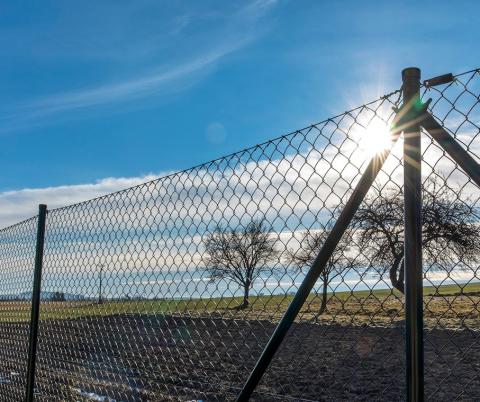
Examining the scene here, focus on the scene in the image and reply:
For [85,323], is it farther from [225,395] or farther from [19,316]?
[225,395]

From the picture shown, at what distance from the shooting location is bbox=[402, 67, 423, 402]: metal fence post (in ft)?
5.44

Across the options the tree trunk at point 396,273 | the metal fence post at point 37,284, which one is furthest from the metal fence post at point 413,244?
the metal fence post at point 37,284

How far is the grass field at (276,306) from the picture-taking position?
230 cm

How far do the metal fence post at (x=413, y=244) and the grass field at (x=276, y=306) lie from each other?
0.86 ft

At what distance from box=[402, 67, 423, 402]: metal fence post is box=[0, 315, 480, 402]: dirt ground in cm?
67

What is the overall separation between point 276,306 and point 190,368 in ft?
15.1

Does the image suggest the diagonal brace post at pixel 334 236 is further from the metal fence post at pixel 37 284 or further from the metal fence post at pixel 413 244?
the metal fence post at pixel 37 284

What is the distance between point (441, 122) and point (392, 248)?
1370 mm

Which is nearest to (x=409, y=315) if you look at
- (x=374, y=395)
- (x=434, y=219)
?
(x=434, y=219)

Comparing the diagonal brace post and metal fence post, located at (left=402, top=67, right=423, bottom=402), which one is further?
the diagonal brace post

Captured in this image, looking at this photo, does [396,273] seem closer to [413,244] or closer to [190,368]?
[413,244]

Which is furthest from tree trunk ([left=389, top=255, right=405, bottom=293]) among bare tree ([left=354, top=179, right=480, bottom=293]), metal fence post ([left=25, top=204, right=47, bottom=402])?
metal fence post ([left=25, top=204, right=47, bottom=402])

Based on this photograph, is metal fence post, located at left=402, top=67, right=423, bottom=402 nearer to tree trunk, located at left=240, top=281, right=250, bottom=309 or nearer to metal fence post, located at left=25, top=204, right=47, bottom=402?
tree trunk, located at left=240, top=281, right=250, bottom=309

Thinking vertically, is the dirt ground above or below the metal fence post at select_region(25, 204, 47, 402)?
below
